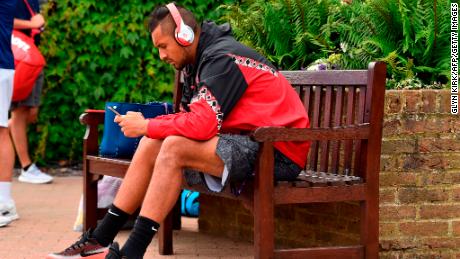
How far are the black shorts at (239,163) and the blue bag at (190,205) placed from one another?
2.31 meters

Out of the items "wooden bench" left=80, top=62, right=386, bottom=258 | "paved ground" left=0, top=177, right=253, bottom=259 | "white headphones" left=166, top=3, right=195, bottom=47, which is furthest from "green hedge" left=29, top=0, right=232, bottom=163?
"white headphones" left=166, top=3, right=195, bottom=47

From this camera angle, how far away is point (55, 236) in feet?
22.2

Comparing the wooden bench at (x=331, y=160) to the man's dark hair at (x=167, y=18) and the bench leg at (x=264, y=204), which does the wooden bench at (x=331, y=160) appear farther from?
the man's dark hair at (x=167, y=18)

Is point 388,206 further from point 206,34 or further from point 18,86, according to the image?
point 18,86

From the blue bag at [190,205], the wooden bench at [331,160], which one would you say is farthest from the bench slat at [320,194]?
the blue bag at [190,205]

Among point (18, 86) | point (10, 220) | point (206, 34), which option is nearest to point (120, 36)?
point (18, 86)

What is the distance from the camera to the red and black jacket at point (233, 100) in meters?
5.03

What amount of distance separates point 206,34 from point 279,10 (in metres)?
1.50

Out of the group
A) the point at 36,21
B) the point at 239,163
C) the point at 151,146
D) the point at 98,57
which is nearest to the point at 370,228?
the point at 239,163

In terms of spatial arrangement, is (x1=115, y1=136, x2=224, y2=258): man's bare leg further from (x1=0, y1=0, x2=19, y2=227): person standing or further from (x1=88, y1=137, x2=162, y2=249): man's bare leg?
(x1=0, y1=0, x2=19, y2=227): person standing

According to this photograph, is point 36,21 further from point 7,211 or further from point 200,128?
point 200,128

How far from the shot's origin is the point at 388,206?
5.53 m

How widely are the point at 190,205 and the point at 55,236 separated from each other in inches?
46.2

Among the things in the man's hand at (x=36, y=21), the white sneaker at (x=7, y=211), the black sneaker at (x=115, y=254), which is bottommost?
the white sneaker at (x=7, y=211)
